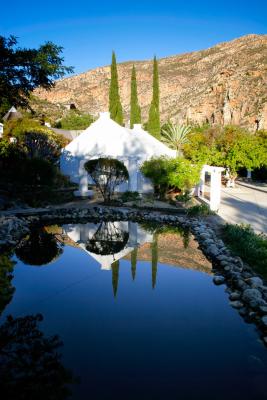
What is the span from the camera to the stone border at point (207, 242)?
21.6 feet

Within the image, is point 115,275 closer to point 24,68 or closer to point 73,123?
point 24,68

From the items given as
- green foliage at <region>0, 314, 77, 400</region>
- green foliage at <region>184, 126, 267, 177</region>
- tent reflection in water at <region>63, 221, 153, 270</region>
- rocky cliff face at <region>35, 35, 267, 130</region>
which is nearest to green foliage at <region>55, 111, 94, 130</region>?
rocky cliff face at <region>35, 35, 267, 130</region>

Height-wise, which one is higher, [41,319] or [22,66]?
[22,66]

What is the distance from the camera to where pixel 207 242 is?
409 inches

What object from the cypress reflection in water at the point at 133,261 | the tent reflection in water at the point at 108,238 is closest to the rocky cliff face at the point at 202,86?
the tent reflection in water at the point at 108,238

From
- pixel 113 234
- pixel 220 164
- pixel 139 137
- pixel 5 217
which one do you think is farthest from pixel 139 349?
pixel 220 164

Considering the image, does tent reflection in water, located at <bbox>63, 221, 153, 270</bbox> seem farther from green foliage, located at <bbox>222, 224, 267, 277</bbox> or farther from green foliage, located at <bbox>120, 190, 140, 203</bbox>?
green foliage, located at <bbox>120, 190, 140, 203</bbox>

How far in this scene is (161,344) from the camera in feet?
→ 18.0

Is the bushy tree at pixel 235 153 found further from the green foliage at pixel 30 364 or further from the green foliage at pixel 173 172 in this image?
the green foliage at pixel 30 364

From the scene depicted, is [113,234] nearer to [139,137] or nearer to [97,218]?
[97,218]

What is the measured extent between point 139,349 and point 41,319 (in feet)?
5.97

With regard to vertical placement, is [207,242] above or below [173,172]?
below

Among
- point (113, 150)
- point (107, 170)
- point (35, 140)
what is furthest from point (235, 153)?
point (35, 140)

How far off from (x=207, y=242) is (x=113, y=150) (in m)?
9.82
